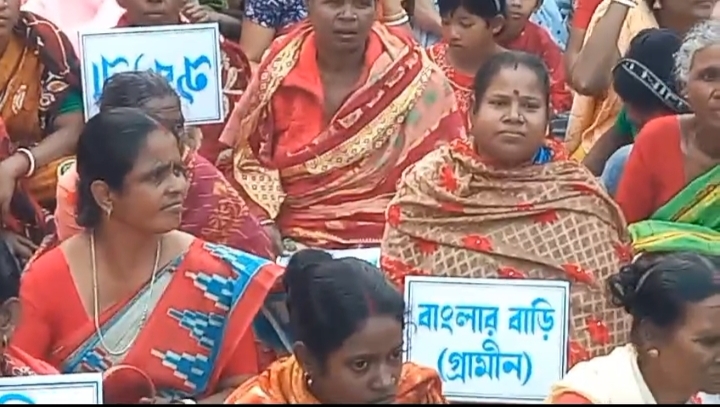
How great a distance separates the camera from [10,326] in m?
3.90

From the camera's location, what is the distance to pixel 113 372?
4051mm

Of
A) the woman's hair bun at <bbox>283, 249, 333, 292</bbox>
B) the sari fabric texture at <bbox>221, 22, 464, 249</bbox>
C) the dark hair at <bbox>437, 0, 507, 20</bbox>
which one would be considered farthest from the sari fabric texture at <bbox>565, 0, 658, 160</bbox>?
the woman's hair bun at <bbox>283, 249, 333, 292</bbox>

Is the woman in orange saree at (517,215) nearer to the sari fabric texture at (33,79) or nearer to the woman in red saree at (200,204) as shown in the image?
the woman in red saree at (200,204)

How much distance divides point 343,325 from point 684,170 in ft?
5.64

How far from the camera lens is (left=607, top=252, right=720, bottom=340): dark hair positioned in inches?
148

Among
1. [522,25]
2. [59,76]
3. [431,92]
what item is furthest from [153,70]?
[522,25]

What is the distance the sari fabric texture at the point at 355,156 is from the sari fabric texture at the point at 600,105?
688 mm

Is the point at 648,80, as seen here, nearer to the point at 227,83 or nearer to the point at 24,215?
the point at 227,83

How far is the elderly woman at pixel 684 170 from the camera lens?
495cm

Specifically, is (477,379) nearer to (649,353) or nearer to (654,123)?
(649,353)

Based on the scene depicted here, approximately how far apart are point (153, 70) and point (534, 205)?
1.36m

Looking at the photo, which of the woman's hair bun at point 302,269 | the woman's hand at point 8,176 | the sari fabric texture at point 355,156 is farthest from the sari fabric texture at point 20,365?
the sari fabric texture at point 355,156

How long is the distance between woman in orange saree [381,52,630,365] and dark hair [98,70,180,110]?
0.79 metres

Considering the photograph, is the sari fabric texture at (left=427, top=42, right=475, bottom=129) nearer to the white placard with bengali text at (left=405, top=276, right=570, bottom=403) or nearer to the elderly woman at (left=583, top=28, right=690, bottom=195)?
the elderly woman at (left=583, top=28, right=690, bottom=195)
